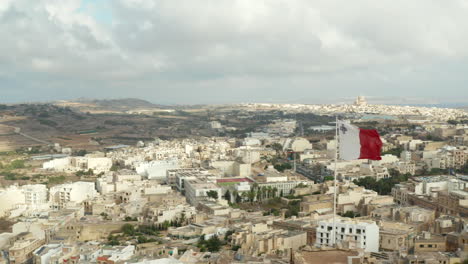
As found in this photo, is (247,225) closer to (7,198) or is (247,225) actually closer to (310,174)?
(7,198)

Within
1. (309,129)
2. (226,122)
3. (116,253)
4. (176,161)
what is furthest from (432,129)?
(116,253)

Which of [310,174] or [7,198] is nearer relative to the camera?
[7,198]

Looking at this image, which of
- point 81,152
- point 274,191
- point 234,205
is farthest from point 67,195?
point 81,152

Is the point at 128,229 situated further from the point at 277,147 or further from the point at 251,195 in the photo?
the point at 277,147

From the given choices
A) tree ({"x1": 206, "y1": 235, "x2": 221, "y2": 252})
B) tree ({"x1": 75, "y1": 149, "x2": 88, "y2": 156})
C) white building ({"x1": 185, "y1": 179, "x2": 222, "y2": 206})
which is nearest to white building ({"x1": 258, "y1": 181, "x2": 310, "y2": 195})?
white building ({"x1": 185, "y1": 179, "x2": 222, "y2": 206})

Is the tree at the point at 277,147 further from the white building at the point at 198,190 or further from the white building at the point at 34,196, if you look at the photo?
the white building at the point at 34,196

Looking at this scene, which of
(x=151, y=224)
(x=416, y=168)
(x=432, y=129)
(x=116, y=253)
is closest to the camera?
(x=116, y=253)
